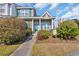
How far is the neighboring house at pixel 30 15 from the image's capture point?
21.1 feet

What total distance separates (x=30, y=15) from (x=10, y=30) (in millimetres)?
434

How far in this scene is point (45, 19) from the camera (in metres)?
6.47

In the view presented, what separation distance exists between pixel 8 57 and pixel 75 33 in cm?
119

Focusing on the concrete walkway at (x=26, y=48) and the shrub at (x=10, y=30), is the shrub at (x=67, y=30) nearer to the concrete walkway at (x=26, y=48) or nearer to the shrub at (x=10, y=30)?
the concrete walkway at (x=26, y=48)

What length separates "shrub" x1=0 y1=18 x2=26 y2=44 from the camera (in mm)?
6422

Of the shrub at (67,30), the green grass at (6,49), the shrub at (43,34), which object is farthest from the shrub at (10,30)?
the shrub at (67,30)

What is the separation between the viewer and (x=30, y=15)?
6547 millimetres

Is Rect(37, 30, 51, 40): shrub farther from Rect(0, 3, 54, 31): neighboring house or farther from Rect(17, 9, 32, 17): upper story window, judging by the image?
Rect(17, 9, 32, 17): upper story window

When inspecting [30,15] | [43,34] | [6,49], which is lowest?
[6,49]

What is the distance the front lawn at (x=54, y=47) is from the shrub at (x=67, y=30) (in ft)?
0.30

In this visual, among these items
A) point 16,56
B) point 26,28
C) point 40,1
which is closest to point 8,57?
point 16,56

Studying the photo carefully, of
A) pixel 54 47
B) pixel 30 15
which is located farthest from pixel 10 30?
pixel 54 47

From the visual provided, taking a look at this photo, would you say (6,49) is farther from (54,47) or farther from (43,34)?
(54,47)

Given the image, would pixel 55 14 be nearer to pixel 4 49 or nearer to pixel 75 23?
pixel 75 23
